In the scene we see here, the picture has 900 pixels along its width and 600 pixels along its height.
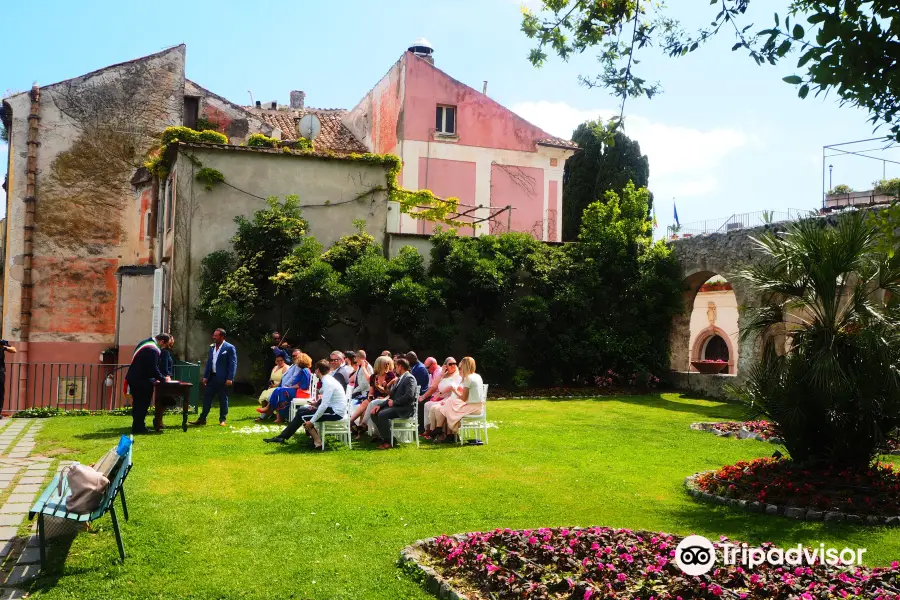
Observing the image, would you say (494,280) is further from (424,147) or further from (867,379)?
(867,379)

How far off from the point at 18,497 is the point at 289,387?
666 cm

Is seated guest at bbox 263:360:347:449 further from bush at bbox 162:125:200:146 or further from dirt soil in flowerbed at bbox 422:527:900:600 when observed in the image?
bush at bbox 162:125:200:146

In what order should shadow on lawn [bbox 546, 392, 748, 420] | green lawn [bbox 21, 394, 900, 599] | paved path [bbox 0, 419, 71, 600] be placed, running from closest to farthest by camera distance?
green lawn [bbox 21, 394, 900, 599] < paved path [bbox 0, 419, 71, 600] < shadow on lawn [bbox 546, 392, 748, 420]

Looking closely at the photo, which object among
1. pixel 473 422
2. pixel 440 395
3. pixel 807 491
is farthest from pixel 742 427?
pixel 807 491

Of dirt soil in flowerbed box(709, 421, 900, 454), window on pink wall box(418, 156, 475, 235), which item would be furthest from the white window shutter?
dirt soil in flowerbed box(709, 421, 900, 454)

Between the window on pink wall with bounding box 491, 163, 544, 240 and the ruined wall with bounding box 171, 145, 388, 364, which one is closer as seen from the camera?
the ruined wall with bounding box 171, 145, 388, 364

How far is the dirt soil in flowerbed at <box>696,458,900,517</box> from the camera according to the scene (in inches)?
333

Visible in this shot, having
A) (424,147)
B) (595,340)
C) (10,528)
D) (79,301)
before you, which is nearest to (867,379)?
(10,528)

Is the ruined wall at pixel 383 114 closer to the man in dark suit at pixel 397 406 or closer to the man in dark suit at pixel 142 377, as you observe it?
the man in dark suit at pixel 142 377

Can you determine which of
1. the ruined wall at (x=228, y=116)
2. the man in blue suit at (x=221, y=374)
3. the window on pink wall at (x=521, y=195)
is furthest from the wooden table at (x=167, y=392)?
the window on pink wall at (x=521, y=195)

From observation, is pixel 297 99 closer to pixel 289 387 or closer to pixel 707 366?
pixel 707 366

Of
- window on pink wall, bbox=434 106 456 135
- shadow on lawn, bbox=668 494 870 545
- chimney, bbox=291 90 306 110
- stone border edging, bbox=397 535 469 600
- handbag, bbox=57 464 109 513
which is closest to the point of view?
stone border edging, bbox=397 535 469 600

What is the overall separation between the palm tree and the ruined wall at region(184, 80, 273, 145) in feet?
79.0

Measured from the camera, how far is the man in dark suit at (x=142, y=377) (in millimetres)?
13453
